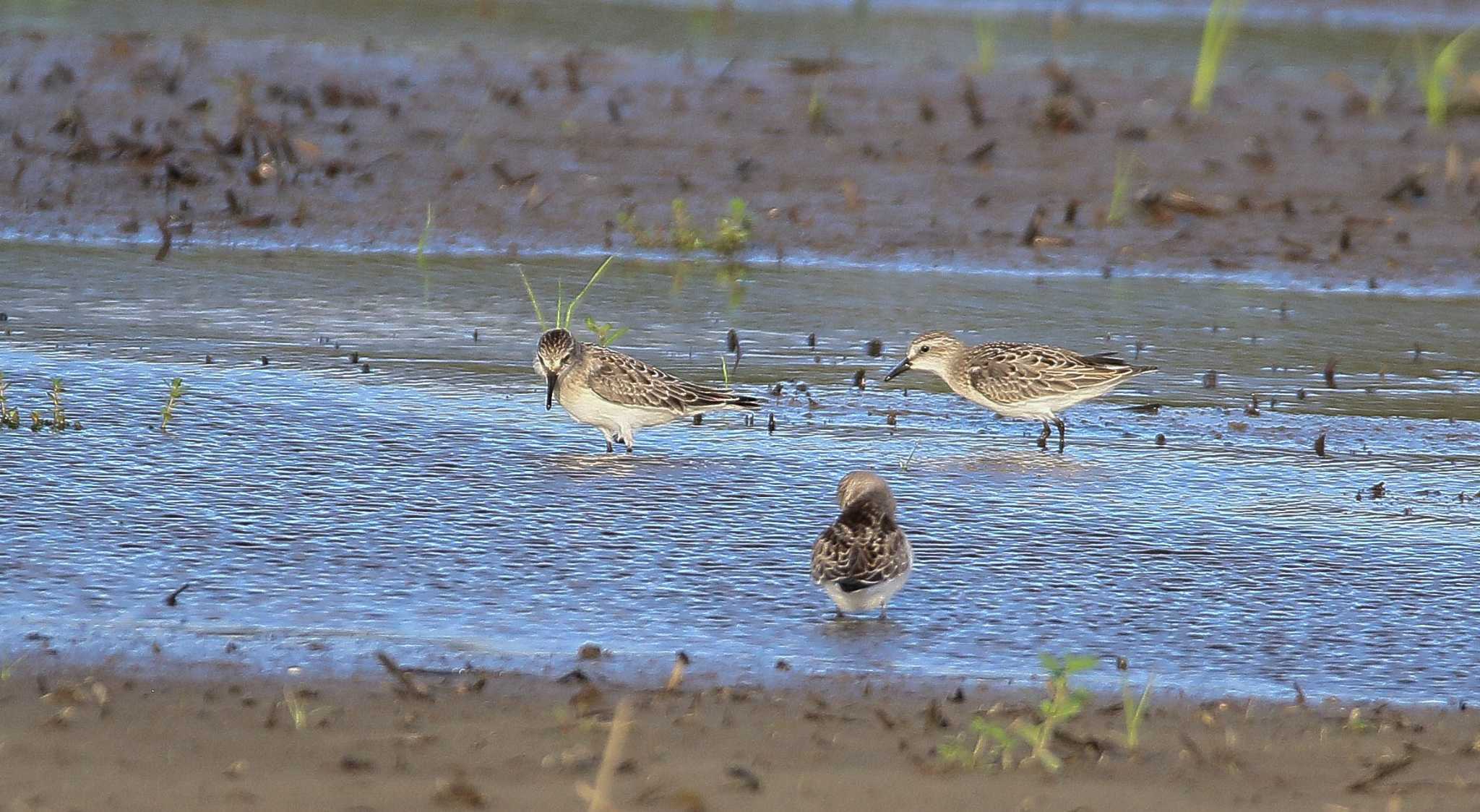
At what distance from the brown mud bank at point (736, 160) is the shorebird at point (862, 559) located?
6699 mm

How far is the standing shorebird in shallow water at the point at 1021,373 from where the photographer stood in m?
9.50

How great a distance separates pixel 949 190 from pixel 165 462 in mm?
7999

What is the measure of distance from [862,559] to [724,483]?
6.80 ft

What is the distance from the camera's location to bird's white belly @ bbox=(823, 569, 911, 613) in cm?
638

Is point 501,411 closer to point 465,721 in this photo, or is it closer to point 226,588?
point 226,588

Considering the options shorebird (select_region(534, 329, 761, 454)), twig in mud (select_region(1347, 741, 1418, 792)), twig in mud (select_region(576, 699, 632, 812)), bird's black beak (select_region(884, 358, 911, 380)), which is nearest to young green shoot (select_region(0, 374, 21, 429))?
shorebird (select_region(534, 329, 761, 454))

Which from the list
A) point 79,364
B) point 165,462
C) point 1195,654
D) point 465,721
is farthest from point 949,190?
point 465,721

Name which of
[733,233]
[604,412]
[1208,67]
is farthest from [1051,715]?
[1208,67]

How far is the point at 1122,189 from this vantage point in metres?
14.4

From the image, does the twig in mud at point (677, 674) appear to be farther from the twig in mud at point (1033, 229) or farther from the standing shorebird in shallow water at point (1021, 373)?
the twig in mud at point (1033, 229)

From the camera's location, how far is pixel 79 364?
9.93 metres

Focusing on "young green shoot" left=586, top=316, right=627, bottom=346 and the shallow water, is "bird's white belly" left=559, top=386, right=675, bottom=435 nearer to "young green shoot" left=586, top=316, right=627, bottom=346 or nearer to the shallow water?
the shallow water

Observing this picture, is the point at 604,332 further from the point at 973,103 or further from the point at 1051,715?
the point at 973,103

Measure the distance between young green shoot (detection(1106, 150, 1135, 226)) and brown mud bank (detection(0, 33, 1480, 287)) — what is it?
36 millimetres
